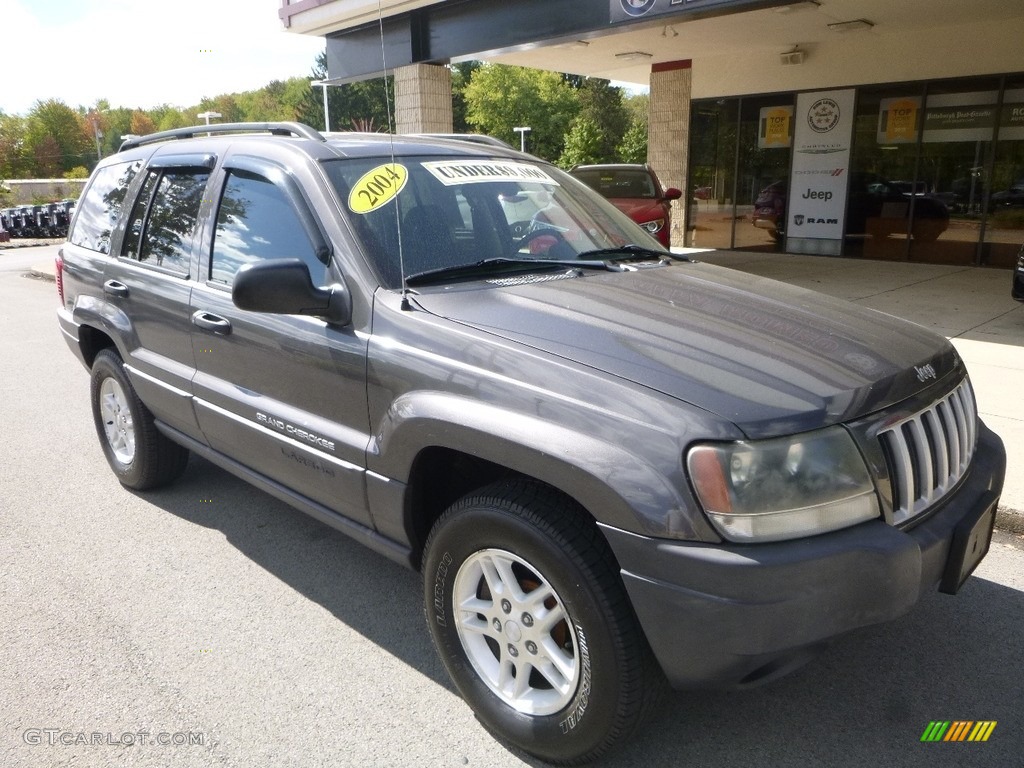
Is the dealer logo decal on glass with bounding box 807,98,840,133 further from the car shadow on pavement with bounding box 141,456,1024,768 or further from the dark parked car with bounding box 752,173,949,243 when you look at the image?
the car shadow on pavement with bounding box 141,456,1024,768

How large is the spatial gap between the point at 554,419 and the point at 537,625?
65 cm

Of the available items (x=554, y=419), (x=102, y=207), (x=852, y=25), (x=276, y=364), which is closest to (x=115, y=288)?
(x=102, y=207)

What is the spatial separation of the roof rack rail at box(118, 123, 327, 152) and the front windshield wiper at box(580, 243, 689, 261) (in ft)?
3.99

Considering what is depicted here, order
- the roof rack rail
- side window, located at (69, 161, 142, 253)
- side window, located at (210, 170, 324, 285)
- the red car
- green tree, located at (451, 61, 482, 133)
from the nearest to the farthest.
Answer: side window, located at (210, 170, 324, 285), the roof rack rail, side window, located at (69, 161, 142, 253), the red car, green tree, located at (451, 61, 482, 133)

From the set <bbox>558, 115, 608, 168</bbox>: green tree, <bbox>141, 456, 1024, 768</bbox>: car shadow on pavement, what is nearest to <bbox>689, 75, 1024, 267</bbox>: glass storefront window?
<bbox>141, 456, 1024, 768</bbox>: car shadow on pavement

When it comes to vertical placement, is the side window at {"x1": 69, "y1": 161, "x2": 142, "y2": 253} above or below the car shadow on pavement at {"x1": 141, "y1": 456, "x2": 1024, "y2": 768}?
above

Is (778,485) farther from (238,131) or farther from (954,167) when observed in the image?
(954,167)

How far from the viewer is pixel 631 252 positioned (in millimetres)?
3523

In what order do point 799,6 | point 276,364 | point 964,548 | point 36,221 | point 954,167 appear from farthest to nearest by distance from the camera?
point 36,221
point 954,167
point 799,6
point 276,364
point 964,548

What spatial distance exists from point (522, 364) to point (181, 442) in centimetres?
240

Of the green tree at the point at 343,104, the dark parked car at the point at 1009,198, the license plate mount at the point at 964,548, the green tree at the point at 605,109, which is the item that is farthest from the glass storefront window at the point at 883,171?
the green tree at the point at 605,109

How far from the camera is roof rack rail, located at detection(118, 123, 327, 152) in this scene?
345 centimetres

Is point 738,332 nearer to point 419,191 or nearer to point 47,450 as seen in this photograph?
point 419,191

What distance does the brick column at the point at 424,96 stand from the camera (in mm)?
13906
